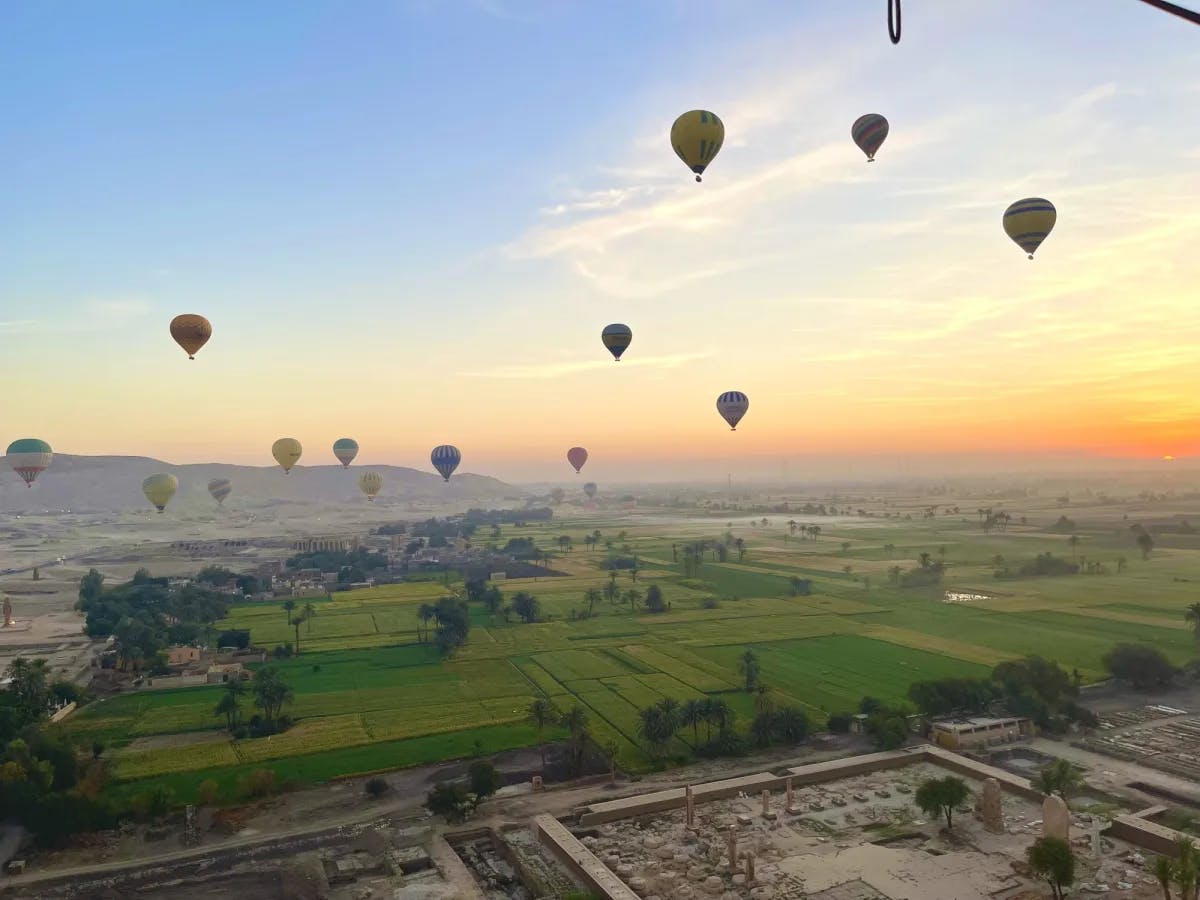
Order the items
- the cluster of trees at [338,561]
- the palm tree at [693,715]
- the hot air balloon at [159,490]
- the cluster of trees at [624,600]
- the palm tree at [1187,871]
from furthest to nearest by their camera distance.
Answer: the cluster of trees at [338,561]
the hot air balloon at [159,490]
the cluster of trees at [624,600]
the palm tree at [693,715]
the palm tree at [1187,871]

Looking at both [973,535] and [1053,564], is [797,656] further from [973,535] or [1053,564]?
Result: [973,535]

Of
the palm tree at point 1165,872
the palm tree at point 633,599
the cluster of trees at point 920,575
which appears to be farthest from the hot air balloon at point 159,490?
the palm tree at point 1165,872

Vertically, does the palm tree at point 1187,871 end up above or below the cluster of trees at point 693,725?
above

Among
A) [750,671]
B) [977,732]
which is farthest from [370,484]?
[977,732]

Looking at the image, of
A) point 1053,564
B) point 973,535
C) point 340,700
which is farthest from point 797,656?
point 973,535

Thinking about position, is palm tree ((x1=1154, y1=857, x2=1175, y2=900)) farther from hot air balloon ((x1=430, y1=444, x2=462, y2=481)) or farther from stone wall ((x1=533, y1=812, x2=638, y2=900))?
hot air balloon ((x1=430, y1=444, x2=462, y2=481))

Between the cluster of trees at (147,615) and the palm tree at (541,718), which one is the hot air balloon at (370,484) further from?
the palm tree at (541,718)
